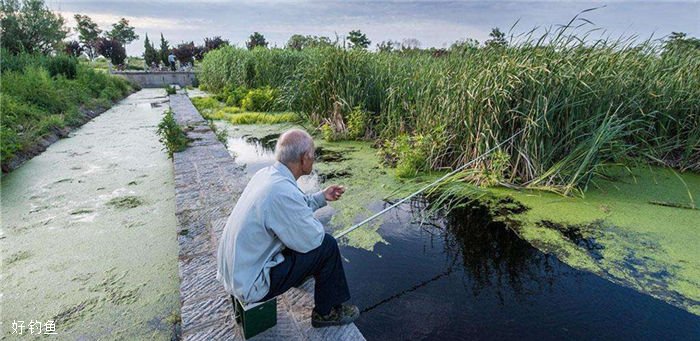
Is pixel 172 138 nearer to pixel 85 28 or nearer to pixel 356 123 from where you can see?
pixel 356 123

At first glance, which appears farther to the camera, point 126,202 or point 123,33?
point 123,33

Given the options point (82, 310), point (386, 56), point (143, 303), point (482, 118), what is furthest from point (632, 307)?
point (386, 56)

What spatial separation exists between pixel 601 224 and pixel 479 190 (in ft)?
3.17

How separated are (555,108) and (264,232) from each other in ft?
10.1

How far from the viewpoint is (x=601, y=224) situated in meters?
2.76

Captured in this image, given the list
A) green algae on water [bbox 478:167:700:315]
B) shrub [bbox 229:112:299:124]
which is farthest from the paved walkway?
shrub [bbox 229:112:299:124]

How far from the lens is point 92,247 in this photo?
2.63m

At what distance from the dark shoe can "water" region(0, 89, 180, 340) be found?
774mm

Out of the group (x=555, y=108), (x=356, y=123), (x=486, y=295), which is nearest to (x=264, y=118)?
(x=356, y=123)

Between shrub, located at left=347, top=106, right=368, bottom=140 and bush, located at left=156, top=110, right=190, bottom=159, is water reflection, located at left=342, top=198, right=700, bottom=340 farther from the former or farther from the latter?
bush, located at left=156, top=110, right=190, bottom=159

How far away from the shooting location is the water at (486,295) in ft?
5.84

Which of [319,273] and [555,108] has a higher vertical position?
[555,108]

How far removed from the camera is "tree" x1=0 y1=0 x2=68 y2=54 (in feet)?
53.8

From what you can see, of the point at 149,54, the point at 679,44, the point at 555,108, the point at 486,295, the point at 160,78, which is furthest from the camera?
the point at 149,54
